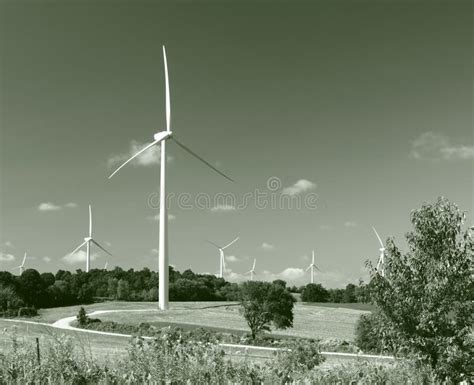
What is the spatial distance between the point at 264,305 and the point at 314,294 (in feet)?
293

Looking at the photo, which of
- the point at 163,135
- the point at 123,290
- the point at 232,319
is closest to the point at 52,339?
the point at 163,135

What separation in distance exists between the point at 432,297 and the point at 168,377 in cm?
1133

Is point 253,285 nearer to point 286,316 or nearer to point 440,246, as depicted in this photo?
point 286,316

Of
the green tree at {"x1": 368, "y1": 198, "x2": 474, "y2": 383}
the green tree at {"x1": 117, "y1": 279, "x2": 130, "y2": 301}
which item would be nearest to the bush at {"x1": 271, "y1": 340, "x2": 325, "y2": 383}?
the green tree at {"x1": 368, "y1": 198, "x2": 474, "y2": 383}

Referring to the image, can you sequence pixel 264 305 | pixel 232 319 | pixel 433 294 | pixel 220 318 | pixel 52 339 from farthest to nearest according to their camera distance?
pixel 220 318 < pixel 232 319 < pixel 264 305 < pixel 433 294 < pixel 52 339

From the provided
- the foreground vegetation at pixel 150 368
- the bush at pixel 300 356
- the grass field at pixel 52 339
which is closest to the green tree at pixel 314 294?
the grass field at pixel 52 339

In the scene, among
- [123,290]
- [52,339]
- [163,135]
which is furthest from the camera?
[123,290]

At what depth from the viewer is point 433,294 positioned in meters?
21.4

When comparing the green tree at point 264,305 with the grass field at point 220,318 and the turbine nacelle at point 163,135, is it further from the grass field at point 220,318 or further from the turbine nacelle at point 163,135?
the turbine nacelle at point 163,135

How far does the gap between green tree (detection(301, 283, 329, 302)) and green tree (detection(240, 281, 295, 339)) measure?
3345 inches

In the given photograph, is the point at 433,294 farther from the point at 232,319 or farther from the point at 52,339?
the point at 232,319

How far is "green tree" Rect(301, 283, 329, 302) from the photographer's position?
15838cm

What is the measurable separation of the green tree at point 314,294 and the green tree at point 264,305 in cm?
8496

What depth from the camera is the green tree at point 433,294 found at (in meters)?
21.0
